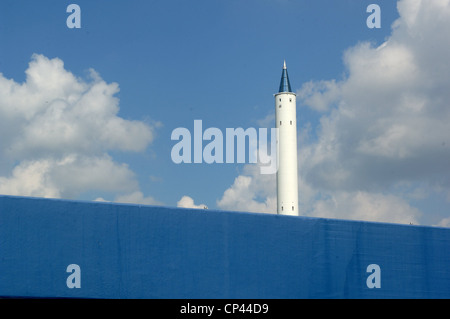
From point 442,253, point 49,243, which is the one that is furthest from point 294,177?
point 49,243

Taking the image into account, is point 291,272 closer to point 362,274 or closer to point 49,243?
point 362,274

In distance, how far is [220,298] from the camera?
18703mm

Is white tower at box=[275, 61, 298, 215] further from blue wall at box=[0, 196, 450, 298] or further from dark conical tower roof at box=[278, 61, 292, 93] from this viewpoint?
blue wall at box=[0, 196, 450, 298]

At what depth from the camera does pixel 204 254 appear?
18656 mm

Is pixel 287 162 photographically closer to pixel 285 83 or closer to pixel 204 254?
pixel 285 83

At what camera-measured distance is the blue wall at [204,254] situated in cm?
1647

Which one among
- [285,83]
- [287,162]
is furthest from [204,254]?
[285,83]

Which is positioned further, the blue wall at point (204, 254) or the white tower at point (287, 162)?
the white tower at point (287, 162)

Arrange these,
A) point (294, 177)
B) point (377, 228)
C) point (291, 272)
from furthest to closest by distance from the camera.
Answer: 1. point (294, 177)
2. point (377, 228)
3. point (291, 272)

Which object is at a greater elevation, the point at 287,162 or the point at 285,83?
the point at 285,83

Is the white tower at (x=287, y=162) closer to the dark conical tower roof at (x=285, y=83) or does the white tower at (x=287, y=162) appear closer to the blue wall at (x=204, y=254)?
the dark conical tower roof at (x=285, y=83)

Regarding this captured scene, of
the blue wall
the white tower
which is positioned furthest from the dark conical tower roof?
the blue wall

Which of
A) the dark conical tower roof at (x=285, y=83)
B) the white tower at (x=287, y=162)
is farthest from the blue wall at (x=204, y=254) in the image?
the dark conical tower roof at (x=285, y=83)

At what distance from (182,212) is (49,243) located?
4.26m
